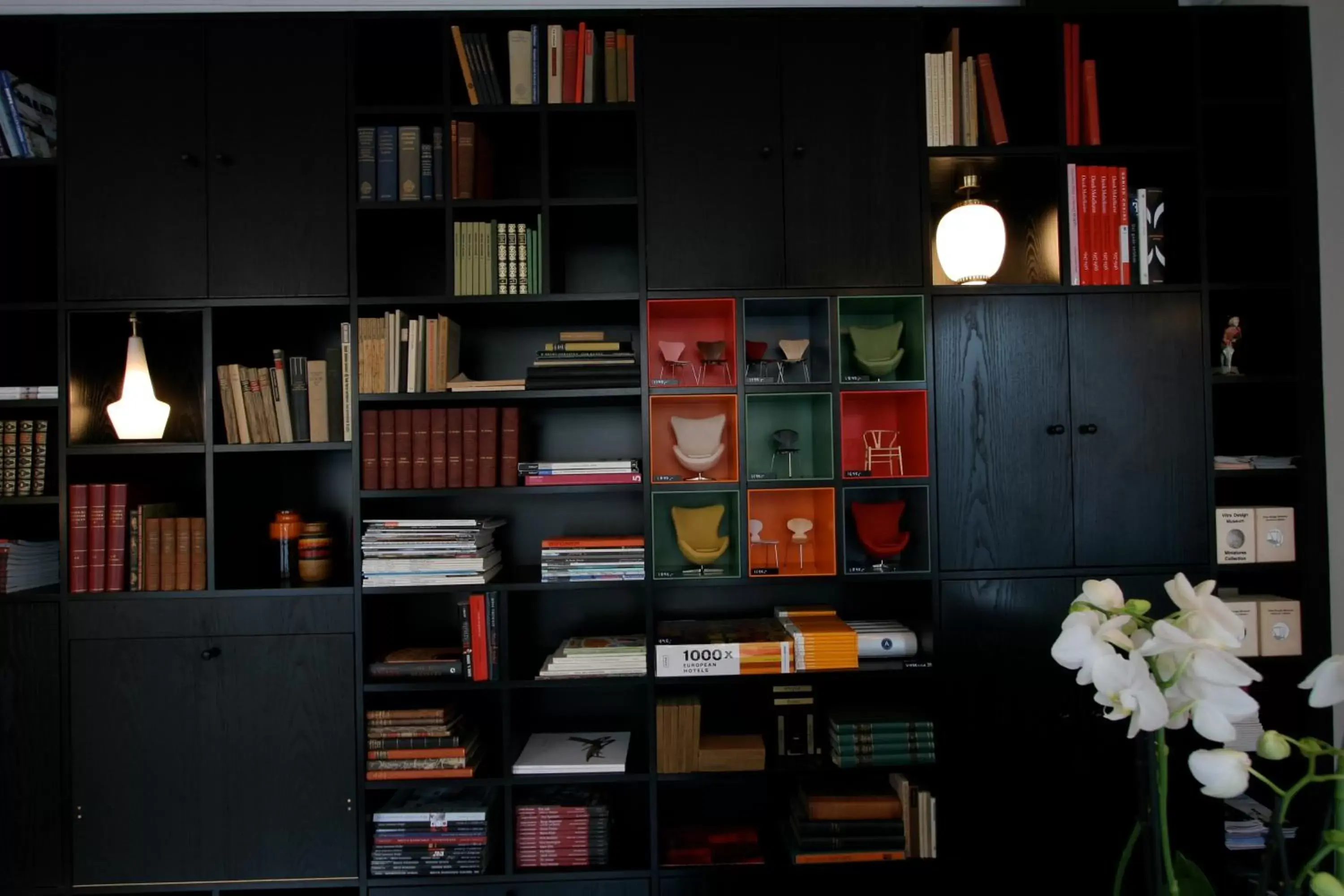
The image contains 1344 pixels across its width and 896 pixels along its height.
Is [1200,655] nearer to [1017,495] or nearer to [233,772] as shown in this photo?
[1017,495]

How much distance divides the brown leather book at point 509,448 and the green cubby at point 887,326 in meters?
1.10

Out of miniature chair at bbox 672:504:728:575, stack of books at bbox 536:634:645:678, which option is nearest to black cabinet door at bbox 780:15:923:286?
miniature chair at bbox 672:504:728:575

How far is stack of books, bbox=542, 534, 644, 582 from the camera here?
7.37ft

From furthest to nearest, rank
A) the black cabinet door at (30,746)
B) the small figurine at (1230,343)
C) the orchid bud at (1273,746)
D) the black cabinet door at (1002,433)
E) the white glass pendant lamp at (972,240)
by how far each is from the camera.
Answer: the small figurine at (1230,343) → the black cabinet door at (1002,433) → the black cabinet door at (30,746) → the white glass pendant lamp at (972,240) → the orchid bud at (1273,746)

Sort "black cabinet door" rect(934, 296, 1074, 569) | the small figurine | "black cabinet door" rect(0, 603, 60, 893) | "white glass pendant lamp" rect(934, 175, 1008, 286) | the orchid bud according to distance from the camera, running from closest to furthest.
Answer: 1. the orchid bud
2. "white glass pendant lamp" rect(934, 175, 1008, 286)
3. "black cabinet door" rect(0, 603, 60, 893)
4. "black cabinet door" rect(934, 296, 1074, 569)
5. the small figurine

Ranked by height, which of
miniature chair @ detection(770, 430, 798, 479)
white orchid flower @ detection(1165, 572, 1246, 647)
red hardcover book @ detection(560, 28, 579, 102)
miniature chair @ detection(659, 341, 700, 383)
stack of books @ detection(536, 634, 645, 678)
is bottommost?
stack of books @ detection(536, 634, 645, 678)

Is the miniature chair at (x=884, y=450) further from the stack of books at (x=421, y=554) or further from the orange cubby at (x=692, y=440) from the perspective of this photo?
the stack of books at (x=421, y=554)

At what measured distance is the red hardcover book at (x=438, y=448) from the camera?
7.36 feet

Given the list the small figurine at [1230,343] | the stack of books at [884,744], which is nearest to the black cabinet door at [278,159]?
the stack of books at [884,744]

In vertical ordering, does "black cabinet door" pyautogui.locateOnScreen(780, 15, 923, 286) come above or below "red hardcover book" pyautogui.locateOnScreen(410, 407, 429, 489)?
above

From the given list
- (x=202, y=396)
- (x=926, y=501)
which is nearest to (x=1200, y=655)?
(x=926, y=501)

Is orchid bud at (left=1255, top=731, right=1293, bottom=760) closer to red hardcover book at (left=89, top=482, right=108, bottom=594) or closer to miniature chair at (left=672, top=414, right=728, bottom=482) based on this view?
miniature chair at (left=672, top=414, right=728, bottom=482)

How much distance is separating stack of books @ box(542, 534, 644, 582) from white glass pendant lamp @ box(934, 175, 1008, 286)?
132 centimetres

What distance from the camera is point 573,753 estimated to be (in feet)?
7.59
